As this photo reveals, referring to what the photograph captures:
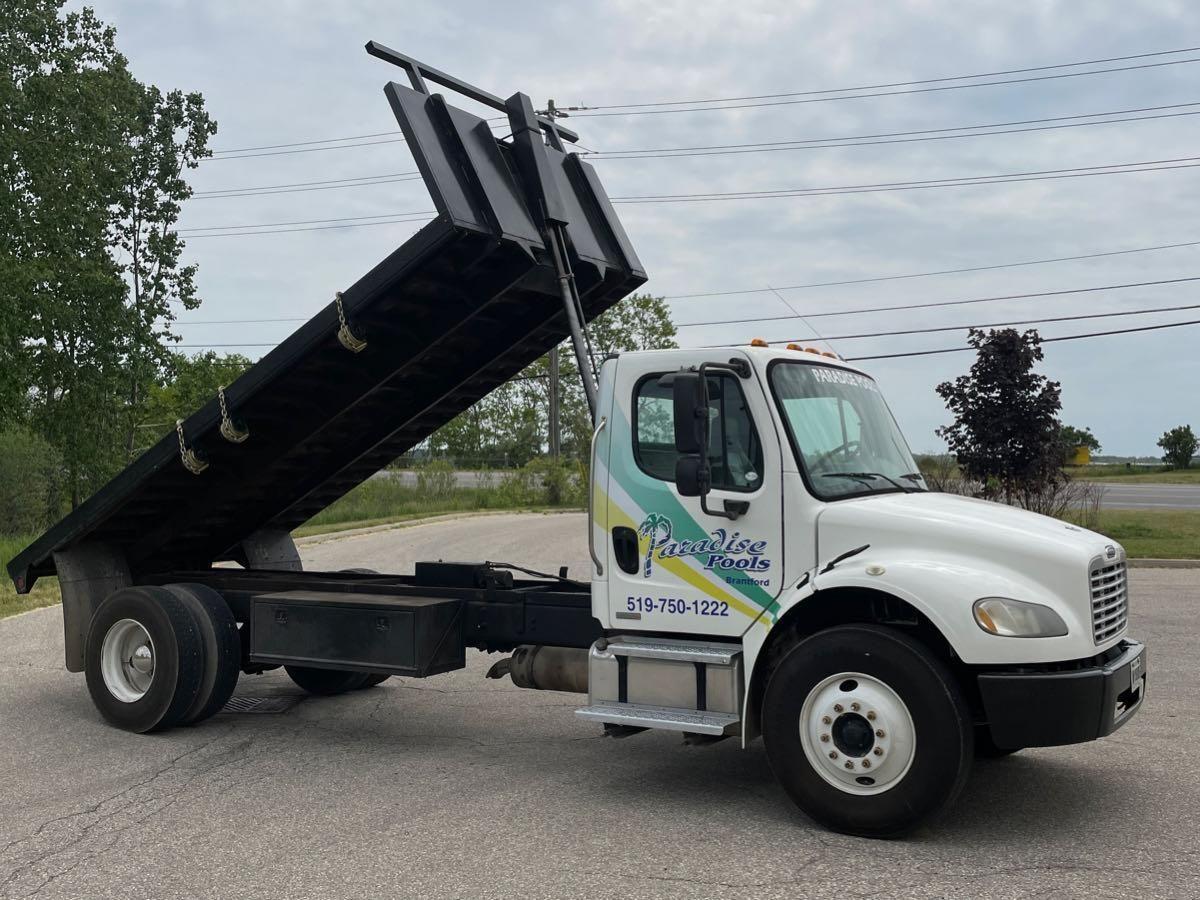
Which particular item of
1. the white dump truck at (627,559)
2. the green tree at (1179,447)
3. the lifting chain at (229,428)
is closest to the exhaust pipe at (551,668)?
the white dump truck at (627,559)

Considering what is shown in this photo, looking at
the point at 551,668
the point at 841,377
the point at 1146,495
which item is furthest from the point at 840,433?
the point at 1146,495

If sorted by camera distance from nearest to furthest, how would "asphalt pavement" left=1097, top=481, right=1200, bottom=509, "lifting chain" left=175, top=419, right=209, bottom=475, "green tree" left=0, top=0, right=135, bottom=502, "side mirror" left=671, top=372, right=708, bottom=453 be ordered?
"side mirror" left=671, top=372, right=708, bottom=453
"lifting chain" left=175, top=419, right=209, bottom=475
"green tree" left=0, top=0, right=135, bottom=502
"asphalt pavement" left=1097, top=481, right=1200, bottom=509

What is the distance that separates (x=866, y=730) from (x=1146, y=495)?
37315 mm

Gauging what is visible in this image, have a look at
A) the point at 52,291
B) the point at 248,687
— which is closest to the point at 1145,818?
the point at 248,687

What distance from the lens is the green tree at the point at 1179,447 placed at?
2437 inches

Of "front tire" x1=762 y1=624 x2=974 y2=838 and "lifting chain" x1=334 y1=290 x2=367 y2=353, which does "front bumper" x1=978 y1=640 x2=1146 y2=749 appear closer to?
"front tire" x1=762 y1=624 x2=974 y2=838

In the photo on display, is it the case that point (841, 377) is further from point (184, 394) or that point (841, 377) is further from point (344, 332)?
point (184, 394)

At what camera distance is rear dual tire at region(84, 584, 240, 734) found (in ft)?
25.0

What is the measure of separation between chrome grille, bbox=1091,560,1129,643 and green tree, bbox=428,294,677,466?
124ft

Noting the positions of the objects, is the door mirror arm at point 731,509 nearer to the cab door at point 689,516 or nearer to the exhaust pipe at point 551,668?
the cab door at point 689,516

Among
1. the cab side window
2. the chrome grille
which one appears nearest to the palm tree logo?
the cab side window

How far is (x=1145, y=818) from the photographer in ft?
18.5

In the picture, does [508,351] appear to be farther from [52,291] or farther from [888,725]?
[52,291]

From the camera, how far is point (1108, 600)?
5.58 m
